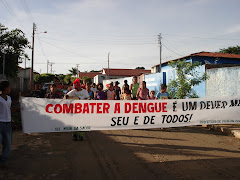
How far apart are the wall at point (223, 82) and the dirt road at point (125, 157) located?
177 inches

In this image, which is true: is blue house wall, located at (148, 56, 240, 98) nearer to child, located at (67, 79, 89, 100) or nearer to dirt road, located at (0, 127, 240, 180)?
dirt road, located at (0, 127, 240, 180)

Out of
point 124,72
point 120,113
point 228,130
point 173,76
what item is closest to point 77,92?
point 120,113

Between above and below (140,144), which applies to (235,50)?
above

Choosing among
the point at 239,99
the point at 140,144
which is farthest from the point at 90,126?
the point at 239,99

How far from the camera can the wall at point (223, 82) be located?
11.4 m

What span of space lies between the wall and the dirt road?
4491 mm

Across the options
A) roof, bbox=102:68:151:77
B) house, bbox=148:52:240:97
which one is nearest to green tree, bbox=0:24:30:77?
house, bbox=148:52:240:97

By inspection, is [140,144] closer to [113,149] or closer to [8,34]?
[113,149]

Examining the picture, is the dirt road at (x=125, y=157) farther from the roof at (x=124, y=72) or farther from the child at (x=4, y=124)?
the roof at (x=124, y=72)

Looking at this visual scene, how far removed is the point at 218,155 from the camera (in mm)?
5594

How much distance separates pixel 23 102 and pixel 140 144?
10.5 ft

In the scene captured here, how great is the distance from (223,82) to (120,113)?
8.03 metres

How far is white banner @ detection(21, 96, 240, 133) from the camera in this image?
5692mm

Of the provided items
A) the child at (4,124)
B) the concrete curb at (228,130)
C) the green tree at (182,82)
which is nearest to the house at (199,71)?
the green tree at (182,82)
